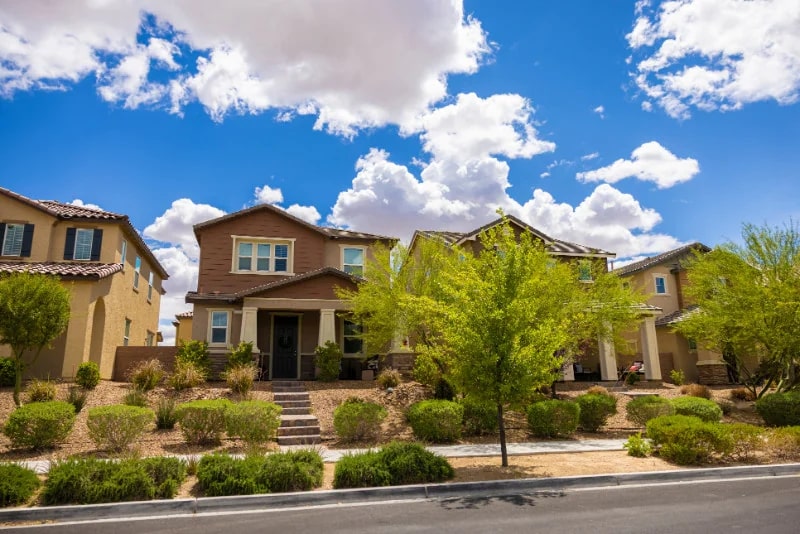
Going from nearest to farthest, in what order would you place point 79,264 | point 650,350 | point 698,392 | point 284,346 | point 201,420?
point 201,420, point 698,392, point 79,264, point 284,346, point 650,350

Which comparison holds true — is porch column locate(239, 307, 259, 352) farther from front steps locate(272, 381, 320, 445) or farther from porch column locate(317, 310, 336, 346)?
front steps locate(272, 381, 320, 445)

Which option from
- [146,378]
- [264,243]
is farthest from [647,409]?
[264,243]

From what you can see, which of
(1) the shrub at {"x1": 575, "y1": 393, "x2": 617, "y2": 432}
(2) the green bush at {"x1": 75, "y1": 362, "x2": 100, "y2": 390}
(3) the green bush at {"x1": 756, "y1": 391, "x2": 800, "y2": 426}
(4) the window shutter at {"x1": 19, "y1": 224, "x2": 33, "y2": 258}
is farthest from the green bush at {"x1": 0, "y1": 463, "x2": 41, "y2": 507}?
(3) the green bush at {"x1": 756, "y1": 391, "x2": 800, "y2": 426}

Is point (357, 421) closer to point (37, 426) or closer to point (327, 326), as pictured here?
point (37, 426)

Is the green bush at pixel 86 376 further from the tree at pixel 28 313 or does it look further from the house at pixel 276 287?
the house at pixel 276 287

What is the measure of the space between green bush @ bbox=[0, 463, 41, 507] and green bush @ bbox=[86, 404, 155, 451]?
10.7ft

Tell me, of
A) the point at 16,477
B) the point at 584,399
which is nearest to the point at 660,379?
the point at 584,399

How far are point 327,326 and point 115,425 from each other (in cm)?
1051

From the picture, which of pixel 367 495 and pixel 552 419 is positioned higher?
pixel 552 419

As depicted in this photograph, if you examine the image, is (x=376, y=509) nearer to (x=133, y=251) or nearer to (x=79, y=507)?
(x=79, y=507)

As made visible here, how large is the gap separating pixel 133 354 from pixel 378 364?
988cm

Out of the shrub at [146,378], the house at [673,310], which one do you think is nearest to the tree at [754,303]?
the house at [673,310]

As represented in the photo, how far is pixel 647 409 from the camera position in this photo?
1609cm

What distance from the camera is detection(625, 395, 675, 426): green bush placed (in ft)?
52.7
